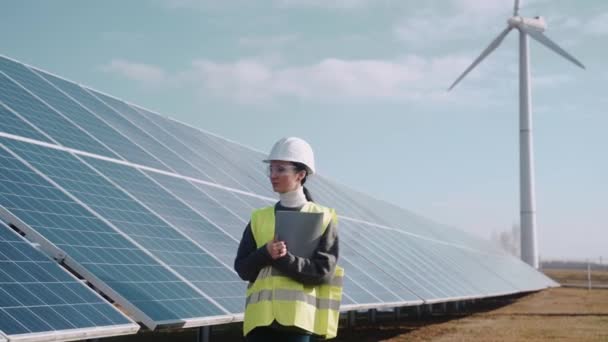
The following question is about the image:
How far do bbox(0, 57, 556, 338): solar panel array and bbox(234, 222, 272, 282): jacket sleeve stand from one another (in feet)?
7.67

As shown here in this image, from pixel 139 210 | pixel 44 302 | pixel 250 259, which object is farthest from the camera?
pixel 139 210

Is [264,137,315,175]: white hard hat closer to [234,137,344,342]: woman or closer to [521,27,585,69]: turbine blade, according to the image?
[234,137,344,342]: woman

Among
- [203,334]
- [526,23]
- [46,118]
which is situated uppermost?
[526,23]

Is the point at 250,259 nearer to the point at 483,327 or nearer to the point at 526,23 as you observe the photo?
the point at 483,327

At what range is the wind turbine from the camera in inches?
2464

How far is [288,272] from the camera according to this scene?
5770 mm

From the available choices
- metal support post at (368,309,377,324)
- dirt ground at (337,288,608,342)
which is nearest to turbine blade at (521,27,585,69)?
dirt ground at (337,288,608,342)

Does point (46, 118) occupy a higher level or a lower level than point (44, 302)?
higher

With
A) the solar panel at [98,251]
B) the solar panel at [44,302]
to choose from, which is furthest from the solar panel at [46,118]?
the solar panel at [44,302]

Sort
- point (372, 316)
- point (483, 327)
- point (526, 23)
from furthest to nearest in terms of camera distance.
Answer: point (526, 23), point (483, 327), point (372, 316)

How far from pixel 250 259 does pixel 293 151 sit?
0.87 meters

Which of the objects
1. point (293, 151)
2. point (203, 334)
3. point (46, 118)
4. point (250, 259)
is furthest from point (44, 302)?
point (46, 118)

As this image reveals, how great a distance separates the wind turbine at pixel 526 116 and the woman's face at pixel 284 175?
194 feet

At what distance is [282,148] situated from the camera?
5.98 m
